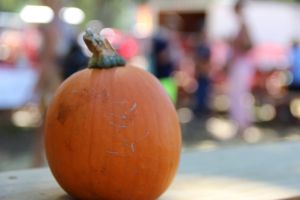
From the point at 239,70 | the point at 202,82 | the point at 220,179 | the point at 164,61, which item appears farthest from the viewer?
the point at 202,82

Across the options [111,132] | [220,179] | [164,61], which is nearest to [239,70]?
[164,61]

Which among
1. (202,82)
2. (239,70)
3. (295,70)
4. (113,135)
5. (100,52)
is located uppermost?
(100,52)

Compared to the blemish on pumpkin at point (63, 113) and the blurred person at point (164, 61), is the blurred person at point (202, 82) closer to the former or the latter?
the blurred person at point (164, 61)

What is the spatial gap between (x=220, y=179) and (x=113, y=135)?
23.0 inches

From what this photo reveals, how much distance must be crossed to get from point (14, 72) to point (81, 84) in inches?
234

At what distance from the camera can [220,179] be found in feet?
6.17

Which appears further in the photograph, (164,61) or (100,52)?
(164,61)

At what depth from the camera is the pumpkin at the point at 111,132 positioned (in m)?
1.42

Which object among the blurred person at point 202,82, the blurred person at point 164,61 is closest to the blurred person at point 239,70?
the blurred person at point 164,61

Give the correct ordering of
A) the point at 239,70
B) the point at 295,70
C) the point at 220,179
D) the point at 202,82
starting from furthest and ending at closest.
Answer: the point at 202,82 < the point at 295,70 < the point at 239,70 < the point at 220,179

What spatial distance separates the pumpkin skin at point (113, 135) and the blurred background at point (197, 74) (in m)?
2.03

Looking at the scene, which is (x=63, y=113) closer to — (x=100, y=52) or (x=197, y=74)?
(x=100, y=52)

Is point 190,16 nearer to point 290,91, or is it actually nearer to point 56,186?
point 290,91

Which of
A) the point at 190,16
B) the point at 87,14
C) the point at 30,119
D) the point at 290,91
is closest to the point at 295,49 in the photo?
the point at 290,91
